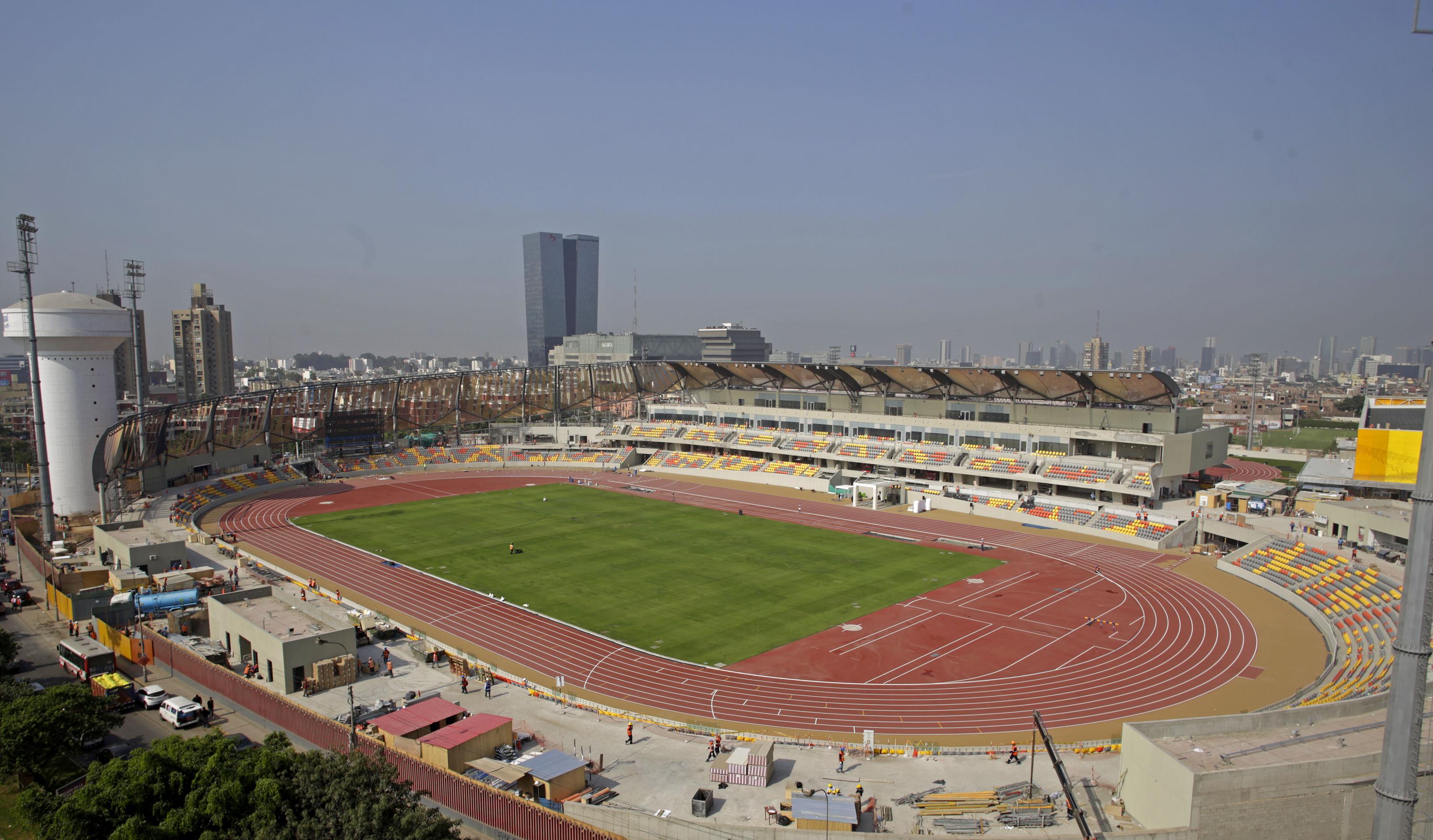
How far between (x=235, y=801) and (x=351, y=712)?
6662mm

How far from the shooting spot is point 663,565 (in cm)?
4194

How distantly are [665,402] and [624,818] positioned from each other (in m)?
69.6

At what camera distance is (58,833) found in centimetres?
1443

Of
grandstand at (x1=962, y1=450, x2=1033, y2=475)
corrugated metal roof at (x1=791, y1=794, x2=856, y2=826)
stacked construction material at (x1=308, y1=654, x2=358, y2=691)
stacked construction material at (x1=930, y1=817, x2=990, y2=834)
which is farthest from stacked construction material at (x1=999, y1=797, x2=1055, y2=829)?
grandstand at (x1=962, y1=450, x2=1033, y2=475)

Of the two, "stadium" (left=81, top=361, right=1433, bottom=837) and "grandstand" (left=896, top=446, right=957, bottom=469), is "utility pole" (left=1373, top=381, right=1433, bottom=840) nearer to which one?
"stadium" (left=81, top=361, right=1433, bottom=837)

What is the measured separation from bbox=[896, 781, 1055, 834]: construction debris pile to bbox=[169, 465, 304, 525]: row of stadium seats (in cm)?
4763

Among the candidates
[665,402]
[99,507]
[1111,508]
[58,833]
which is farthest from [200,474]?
[1111,508]

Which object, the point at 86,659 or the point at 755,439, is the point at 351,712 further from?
the point at 755,439

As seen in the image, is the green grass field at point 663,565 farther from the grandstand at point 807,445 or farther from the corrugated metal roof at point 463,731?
the grandstand at point 807,445

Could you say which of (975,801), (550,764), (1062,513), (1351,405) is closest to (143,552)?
(550,764)

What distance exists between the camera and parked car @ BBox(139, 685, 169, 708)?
23703 mm

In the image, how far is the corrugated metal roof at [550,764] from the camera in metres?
19.0

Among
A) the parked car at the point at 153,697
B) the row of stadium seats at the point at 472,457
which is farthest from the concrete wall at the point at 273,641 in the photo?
the row of stadium seats at the point at 472,457

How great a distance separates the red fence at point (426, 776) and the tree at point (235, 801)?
2132 mm
